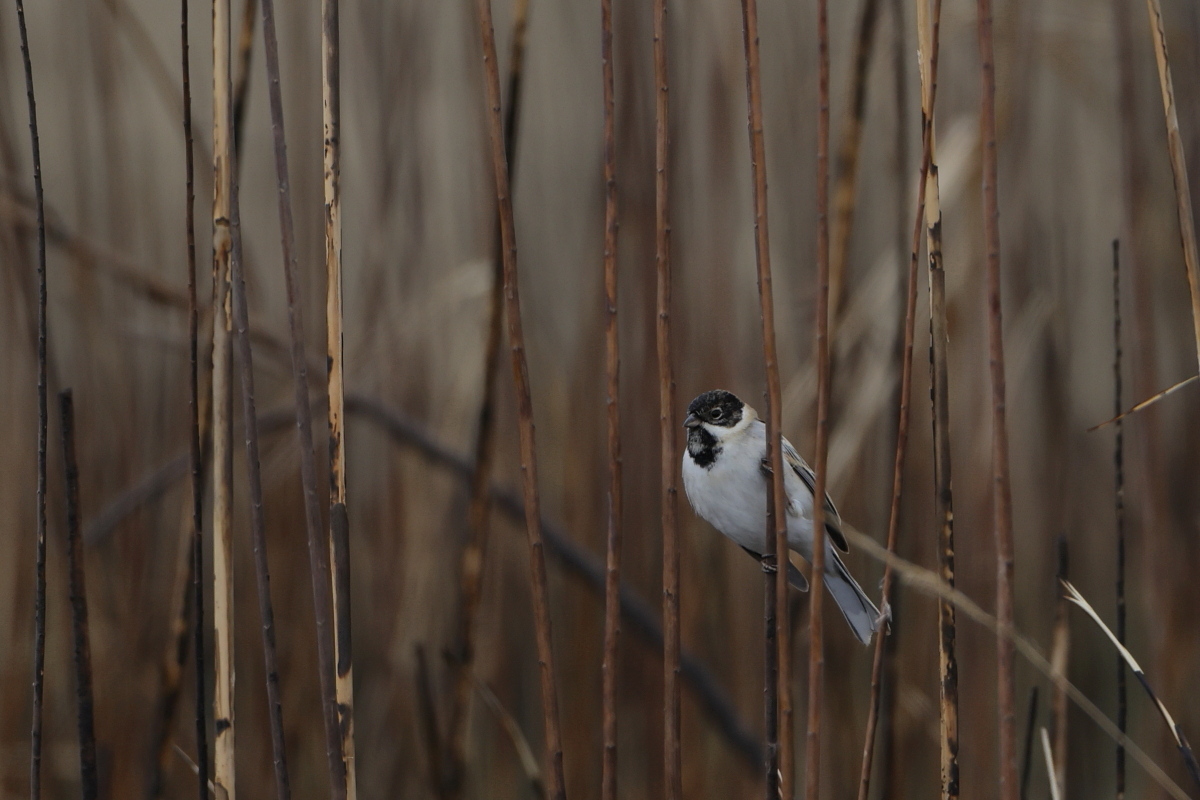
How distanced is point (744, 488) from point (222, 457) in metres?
0.66

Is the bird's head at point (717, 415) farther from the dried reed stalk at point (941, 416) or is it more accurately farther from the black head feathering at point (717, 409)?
the dried reed stalk at point (941, 416)

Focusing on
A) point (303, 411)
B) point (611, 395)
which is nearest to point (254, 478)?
point (303, 411)

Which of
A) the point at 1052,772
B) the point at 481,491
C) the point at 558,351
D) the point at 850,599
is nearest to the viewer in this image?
the point at 1052,772

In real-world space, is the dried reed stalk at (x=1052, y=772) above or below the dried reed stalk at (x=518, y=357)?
below

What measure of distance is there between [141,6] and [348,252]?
701mm

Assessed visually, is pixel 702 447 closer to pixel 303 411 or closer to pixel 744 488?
pixel 744 488

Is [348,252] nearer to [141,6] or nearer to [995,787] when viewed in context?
[141,6]

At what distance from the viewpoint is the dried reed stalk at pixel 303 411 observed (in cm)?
85

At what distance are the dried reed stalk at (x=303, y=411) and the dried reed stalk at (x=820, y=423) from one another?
1.21 ft

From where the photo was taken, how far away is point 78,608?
100 centimetres

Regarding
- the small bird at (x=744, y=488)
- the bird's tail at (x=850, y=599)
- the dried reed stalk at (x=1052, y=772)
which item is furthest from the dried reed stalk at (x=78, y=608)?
the dried reed stalk at (x=1052, y=772)

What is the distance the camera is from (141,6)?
220 cm

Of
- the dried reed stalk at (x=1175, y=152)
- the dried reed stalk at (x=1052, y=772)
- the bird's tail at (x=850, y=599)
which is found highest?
the dried reed stalk at (x=1175, y=152)

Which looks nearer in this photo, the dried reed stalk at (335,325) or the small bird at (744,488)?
the dried reed stalk at (335,325)
